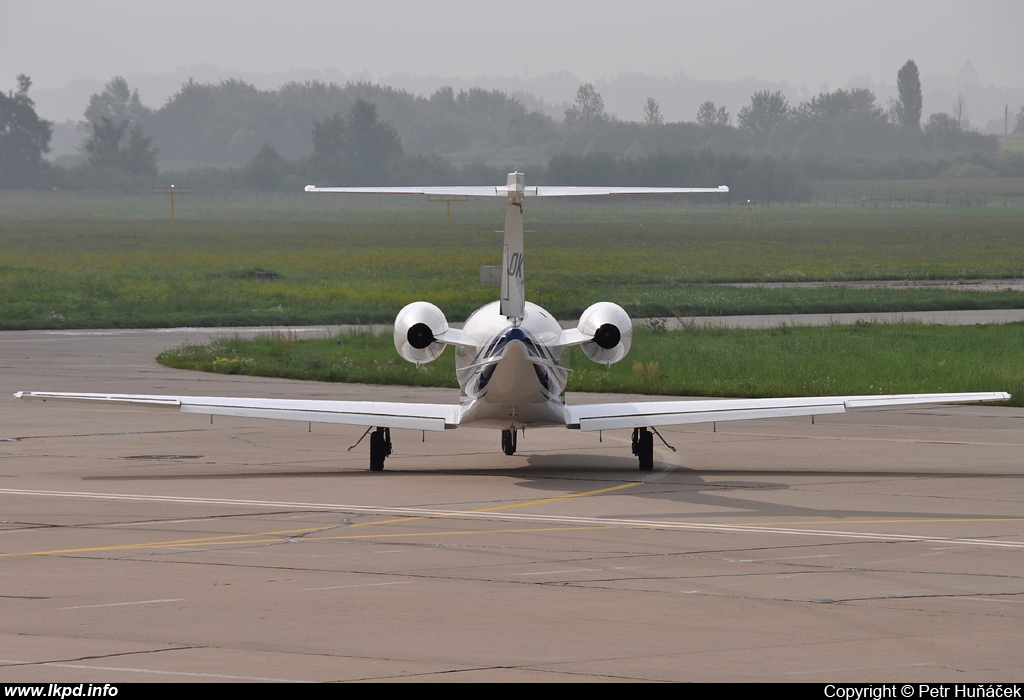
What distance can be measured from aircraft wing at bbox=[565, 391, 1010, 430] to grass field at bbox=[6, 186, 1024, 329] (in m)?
10.6

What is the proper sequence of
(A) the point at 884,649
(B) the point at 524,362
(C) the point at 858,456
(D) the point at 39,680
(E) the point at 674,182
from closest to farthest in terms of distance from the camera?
(D) the point at 39,680 → (A) the point at 884,649 → (B) the point at 524,362 → (C) the point at 858,456 → (E) the point at 674,182

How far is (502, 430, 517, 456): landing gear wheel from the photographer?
25.3 m

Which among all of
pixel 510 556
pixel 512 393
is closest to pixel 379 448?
pixel 512 393

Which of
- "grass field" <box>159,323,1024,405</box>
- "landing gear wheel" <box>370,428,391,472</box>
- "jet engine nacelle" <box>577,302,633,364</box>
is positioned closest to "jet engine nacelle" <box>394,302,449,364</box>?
"landing gear wheel" <box>370,428,391,472</box>

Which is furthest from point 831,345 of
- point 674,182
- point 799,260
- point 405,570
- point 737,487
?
point 674,182

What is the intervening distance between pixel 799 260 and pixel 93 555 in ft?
301

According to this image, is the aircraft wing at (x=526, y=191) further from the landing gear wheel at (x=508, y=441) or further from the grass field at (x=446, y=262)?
the grass field at (x=446, y=262)

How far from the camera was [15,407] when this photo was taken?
3212 cm

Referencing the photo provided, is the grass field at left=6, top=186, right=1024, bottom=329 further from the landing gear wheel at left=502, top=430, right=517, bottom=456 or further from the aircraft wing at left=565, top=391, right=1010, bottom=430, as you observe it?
the aircraft wing at left=565, top=391, right=1010, bottom=430

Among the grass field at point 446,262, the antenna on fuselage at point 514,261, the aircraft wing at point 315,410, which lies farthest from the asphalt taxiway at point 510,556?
the grass field at point 446,262

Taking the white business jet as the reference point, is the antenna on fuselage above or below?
above

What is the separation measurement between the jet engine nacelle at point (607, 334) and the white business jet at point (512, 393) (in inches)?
0.7

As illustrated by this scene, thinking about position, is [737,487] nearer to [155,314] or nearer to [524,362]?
[524,362]

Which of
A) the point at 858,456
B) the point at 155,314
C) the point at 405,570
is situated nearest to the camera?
the point at 405,570
